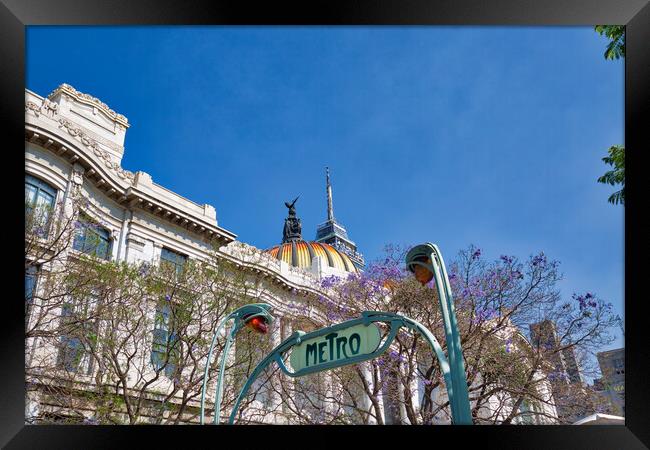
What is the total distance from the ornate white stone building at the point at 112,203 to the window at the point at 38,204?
0.05m

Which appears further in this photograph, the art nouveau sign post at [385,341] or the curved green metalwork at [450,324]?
the art nouveau sign post at [385,341]

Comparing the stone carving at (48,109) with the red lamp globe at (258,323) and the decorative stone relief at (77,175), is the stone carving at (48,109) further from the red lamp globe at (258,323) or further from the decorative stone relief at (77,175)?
the red lamp globe at (258,323)

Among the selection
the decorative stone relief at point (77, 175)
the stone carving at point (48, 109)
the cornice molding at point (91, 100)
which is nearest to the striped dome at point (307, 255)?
the cornice molding at point (91, 100)

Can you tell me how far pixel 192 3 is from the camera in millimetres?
4480

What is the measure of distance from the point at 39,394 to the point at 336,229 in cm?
10210

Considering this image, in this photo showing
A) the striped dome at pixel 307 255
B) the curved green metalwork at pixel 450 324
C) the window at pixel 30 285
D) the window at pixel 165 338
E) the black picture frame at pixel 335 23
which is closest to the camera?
the black picture frame at pixel 335 23

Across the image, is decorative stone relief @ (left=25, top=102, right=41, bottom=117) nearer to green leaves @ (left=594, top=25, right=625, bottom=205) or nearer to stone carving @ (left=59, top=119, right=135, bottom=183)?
stone carving @ (left=59, top=119, right=135, bottom=183)

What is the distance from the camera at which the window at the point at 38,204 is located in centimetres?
1817

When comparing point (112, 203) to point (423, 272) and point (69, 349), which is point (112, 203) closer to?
point (69, 349)

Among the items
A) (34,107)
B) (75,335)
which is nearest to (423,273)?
(75,335)

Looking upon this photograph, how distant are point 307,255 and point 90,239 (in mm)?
33493

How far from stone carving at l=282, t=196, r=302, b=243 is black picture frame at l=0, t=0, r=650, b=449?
75.4m

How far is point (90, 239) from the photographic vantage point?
2245cm

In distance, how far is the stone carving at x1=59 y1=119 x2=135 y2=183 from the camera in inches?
939
